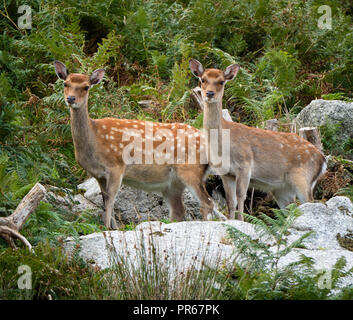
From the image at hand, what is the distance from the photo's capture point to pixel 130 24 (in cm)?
1309

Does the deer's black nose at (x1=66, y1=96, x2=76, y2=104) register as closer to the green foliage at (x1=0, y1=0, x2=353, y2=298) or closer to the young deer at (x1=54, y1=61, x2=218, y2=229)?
the young deer at (x1=54, y1=61, x2=218, y2=229)

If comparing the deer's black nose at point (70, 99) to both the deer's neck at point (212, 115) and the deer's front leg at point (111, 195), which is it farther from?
A: the deer's neck at point (212, 115)

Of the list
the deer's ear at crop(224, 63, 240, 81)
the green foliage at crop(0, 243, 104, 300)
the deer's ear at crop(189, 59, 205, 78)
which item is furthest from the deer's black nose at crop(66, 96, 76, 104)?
the green foliage at crop(0, 243, 104, 300)

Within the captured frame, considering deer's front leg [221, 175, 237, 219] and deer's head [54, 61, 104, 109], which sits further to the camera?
deer's front leg [221, 175, 237, 219]

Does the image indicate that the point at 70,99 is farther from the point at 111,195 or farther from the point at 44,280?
the point at 44,280

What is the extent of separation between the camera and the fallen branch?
21.8 feet

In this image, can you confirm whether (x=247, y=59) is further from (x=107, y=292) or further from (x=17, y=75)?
(x=107, y=292)

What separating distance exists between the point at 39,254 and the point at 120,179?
298 cm

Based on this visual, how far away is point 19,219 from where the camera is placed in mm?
6789

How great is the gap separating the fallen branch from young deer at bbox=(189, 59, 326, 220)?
3330mm

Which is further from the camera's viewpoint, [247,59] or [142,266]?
[247,59]

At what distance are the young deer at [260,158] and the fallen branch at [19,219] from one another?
131 inches

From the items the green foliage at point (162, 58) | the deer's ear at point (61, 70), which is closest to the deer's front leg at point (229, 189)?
the green foliage at point (162, 58)
